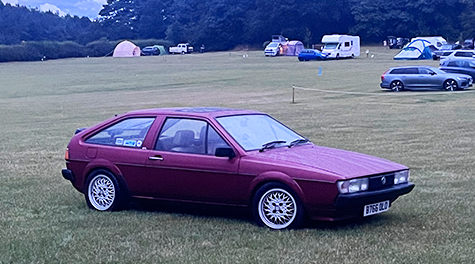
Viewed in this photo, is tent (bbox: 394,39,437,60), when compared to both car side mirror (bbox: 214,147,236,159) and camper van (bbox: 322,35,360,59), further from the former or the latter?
car side mirror (bbox: 214,147,236,159)

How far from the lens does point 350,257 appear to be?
670 centimetres

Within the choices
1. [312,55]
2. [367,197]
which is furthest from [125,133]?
[312,55]

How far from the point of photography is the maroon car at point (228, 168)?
7.67 m

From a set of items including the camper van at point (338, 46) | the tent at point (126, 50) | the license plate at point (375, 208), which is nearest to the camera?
the license plate at point (375, 208)

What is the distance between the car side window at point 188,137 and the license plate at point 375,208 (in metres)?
1.73

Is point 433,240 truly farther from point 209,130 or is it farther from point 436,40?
point 436,40

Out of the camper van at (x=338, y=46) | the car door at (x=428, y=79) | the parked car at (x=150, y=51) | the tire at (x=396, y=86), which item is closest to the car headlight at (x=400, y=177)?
the car door at (x=428, y=79)

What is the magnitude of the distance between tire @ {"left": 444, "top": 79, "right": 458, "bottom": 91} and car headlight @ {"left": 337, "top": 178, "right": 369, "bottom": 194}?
27.2 metres

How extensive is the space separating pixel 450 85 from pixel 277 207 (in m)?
27.5

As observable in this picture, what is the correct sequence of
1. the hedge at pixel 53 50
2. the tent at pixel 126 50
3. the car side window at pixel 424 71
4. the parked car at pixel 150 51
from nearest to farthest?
the car side window at pixel 424 71
the hedge at pixel 53 50
the tent at pixel 126 50
the parked car at pixel 150 51

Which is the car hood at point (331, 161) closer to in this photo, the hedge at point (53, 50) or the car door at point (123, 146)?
the car door at point (123, 146)

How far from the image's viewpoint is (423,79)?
34156mm

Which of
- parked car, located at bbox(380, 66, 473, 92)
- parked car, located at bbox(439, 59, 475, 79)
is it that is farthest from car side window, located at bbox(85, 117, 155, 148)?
parked car, located at bbox(439, 59, 475, 79)

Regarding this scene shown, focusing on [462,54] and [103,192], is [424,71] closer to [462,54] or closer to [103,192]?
[462,54]
